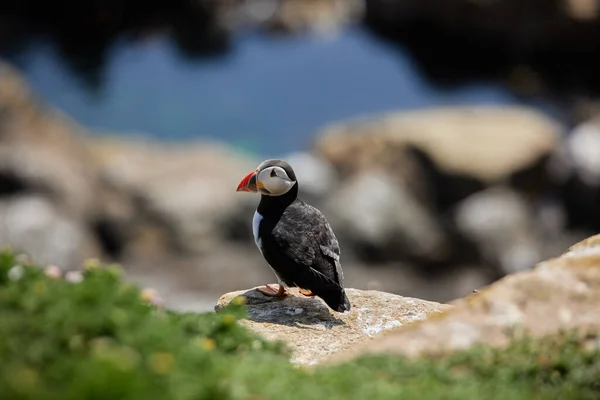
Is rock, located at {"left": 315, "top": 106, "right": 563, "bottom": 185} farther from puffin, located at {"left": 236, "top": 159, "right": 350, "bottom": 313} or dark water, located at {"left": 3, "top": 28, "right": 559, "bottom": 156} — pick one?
puffin, located at {"left": 236, "top": 159, "right": 350, "bottom": 313}

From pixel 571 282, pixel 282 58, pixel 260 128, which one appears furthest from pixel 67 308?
pixel 282 58

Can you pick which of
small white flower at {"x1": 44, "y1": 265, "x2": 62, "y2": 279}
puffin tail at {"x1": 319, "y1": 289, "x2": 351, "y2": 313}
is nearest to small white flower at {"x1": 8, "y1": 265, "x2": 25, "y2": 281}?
small white flower at {"x1": 44, "y1": 265, "x2": 62, "y2": 279}

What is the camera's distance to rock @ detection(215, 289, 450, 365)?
19.9ft

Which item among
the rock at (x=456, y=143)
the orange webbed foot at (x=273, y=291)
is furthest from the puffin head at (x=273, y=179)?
the rock at (x=456, y=143)

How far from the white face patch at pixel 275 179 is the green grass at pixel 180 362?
5.75 feet

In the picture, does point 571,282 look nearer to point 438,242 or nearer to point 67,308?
point 67,308

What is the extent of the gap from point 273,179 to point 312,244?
0.56 metres

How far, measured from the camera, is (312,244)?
6.52 m

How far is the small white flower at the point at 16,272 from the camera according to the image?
4.69 m

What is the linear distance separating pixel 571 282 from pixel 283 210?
2372mm

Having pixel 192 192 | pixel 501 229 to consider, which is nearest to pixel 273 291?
pixel 501 229

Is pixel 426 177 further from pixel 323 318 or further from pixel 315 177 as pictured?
pixel 323 318

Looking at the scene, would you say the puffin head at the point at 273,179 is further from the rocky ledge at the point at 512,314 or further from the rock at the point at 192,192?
the rock at the point at 192,192

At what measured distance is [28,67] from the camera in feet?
97.4
